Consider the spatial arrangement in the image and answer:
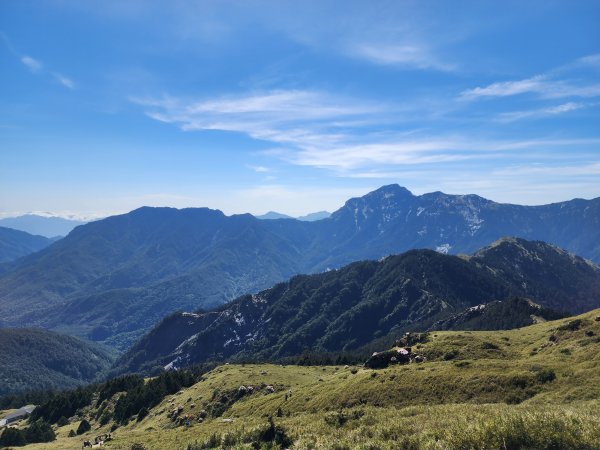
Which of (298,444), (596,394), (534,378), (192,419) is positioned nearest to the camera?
(298,444)

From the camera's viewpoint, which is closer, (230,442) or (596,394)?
(230,442)

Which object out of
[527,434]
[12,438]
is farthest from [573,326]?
[12,438]

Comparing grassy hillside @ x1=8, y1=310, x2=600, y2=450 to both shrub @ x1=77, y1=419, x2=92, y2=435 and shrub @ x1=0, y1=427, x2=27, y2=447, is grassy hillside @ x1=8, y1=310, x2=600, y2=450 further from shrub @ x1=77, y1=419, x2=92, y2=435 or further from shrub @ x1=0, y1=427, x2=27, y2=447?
shrub @ x1=0, y1=427, x2=27, y2=447

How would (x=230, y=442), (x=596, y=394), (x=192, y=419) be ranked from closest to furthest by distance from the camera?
(x=230, y=442) < (x=596, y=394) < (x=192, y=419)

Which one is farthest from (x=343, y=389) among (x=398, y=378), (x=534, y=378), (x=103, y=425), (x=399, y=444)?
(x=103, y=425)

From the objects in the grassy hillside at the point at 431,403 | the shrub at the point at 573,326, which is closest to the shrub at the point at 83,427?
the grassy hillside at the point at 431,403

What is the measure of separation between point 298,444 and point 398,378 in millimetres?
47681

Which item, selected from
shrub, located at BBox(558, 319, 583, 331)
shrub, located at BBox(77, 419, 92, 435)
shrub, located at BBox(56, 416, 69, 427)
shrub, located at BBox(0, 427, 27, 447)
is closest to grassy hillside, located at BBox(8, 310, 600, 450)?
shrub, located at BBox(558, 319, 583, 331)

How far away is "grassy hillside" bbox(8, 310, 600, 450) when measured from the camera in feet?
107

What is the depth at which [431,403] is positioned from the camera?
69.1 metres

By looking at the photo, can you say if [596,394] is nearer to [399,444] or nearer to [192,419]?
[399,444]

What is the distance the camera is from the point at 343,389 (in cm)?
8925

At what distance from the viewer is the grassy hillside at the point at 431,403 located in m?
32.6

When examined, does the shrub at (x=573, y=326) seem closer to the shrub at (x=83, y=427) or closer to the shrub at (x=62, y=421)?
the shrub at (x=83, y=427)
